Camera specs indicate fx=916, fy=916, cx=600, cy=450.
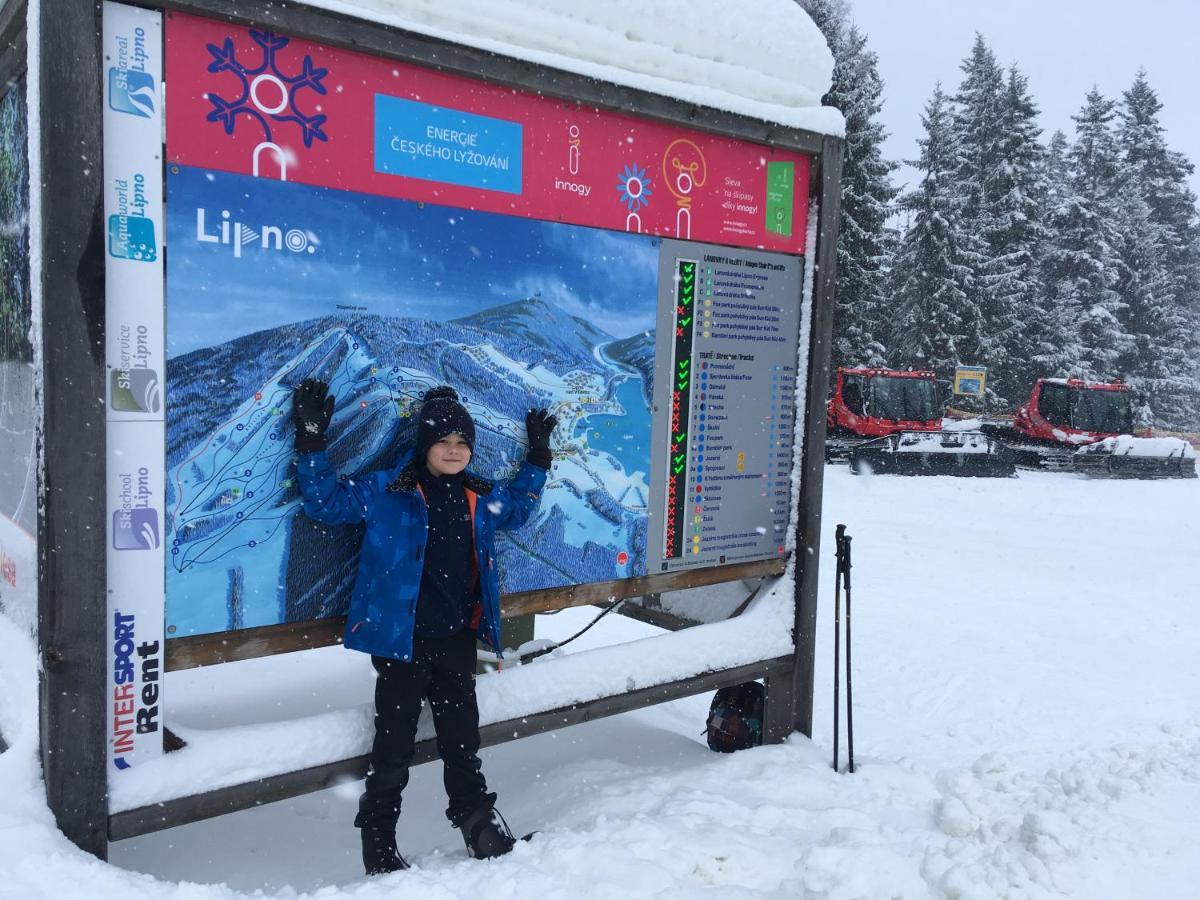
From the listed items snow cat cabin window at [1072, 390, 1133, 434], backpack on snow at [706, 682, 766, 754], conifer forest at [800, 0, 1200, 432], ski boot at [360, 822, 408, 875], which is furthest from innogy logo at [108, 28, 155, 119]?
conifer forest at [800, 0, 1200, 432]

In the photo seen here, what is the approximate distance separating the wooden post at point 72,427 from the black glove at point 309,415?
0.62m

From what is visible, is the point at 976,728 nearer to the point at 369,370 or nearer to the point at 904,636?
the point at 904,636

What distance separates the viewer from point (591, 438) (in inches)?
162

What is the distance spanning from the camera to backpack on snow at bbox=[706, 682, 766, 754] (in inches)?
196

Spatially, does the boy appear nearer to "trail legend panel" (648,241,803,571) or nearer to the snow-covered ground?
the snow-covered ground

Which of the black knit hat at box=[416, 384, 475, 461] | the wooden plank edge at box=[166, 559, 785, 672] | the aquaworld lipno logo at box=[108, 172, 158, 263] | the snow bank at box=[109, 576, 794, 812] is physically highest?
the aquaworld lipno logo at box=[108, 172, 158, 263]

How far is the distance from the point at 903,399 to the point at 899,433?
303cm

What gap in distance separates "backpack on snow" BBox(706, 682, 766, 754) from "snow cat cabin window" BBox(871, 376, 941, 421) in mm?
16128

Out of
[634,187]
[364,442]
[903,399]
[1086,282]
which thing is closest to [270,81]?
[364,442]

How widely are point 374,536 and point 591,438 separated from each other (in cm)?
114

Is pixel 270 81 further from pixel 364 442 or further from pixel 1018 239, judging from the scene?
pixel 1018 239

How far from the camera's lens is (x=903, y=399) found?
67.4ft

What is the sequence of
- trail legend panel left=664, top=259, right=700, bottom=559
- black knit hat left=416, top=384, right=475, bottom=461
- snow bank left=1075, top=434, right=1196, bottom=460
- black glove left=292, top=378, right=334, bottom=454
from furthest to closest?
snow bank left=1075, top=434, right=1196, bottom=460
trail legend panel left=664, top=259, right=700, bottom=559
black knit hat left=416, top=384, right=475, bottom=461
black glove left=292, top=378, right=334, bottom=454

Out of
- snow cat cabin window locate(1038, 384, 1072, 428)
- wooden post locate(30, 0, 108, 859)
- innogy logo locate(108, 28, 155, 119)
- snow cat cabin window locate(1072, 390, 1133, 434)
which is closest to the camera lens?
wooden post locate(30, 0, 108, 859)
